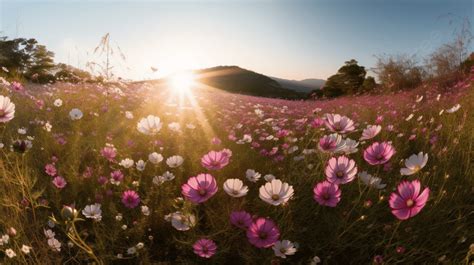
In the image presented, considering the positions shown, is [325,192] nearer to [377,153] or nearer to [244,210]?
[377,153]

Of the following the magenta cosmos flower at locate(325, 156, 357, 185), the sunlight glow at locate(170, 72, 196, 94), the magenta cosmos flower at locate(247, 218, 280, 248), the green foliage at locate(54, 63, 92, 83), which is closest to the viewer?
the magenta cosmos flower at locate(247, 218, 280, 248)

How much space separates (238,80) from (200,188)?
3621 cm

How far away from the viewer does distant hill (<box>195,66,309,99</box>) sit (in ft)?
105

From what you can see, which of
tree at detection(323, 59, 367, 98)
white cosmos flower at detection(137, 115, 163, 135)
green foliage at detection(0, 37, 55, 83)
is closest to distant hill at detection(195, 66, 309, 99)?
tree at detection(323, 59, 367, 98)

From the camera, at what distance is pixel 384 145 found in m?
1.43

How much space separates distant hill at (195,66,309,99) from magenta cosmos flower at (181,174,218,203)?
28.7m

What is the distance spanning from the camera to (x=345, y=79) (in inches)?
830

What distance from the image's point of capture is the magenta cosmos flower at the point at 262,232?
1.16 m

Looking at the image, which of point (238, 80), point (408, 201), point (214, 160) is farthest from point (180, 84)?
point (238, 80)

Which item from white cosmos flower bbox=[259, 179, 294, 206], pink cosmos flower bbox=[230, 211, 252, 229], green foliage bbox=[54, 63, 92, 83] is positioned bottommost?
pink cosmos flower bbox=[230, 211, 252, 229]

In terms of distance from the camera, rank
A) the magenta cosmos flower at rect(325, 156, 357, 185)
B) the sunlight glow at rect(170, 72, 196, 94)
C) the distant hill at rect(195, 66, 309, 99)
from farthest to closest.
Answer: the distant hill at rect(195, 66, 309, 99), the sunlight glow at rect(170, 72, 196, 94), the magenta cosmos flower at rect(325, 156, 357, 185)

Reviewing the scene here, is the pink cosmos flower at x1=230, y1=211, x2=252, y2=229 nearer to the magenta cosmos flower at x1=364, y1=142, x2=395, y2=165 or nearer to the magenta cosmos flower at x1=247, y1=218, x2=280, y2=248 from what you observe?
the magenta cosmos flower at x1=247, y1=218, x2=280, y2=248

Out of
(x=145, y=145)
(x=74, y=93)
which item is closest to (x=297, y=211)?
(x=145, y=145)

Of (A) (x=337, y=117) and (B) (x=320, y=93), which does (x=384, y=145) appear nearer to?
(A) (x=337, y=117)
